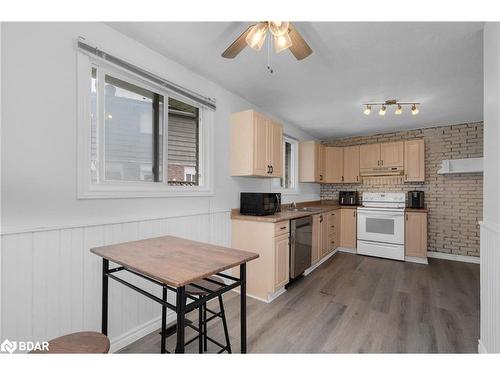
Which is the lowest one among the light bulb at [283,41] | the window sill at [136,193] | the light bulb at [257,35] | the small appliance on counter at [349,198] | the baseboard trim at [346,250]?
the baseboard trim at [346,250]

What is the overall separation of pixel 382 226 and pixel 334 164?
5.11ft

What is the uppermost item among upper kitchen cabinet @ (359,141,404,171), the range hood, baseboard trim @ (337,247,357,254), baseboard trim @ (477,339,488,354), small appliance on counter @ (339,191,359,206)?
upper kitchen cabinet @ (359,141,404,171)

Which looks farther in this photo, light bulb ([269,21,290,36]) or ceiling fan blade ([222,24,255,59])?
ceiling fan blade ([222,24,255,59])

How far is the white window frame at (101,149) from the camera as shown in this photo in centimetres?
165

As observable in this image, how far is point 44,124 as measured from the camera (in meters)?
1.48

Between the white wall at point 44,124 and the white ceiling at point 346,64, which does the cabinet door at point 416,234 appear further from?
the white wall at point 44,124

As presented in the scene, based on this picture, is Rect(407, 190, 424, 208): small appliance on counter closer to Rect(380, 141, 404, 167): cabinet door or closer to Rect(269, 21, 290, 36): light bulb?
Rect(380, 141, 404, 167): cabinet door

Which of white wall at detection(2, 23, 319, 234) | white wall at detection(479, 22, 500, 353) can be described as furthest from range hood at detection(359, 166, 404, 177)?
white wall at detection(2, 23, 319, 234)

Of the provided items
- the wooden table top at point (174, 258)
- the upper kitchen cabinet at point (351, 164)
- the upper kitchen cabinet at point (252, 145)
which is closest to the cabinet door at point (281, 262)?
the upper kitchen cabinet at point (252, 145)

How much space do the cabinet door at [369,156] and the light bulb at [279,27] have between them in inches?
158

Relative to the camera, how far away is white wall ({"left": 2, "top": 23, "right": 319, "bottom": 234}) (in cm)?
137

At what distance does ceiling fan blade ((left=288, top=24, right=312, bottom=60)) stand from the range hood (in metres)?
3.80

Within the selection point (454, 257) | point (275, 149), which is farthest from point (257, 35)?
point (454, 257)

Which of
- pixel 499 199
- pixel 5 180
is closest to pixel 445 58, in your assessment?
pixel 499 199
